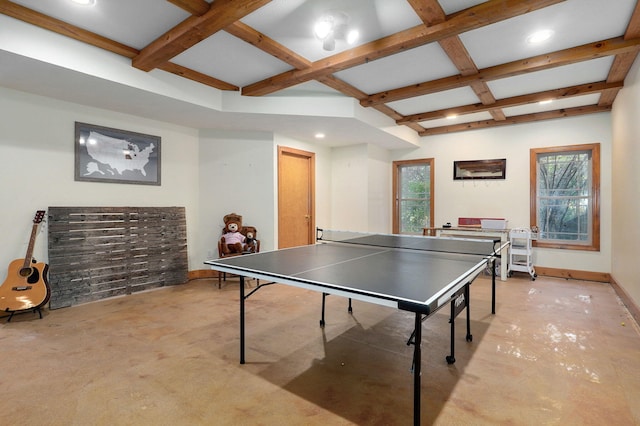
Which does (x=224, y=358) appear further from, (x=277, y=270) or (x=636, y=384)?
(x=636, y=384)

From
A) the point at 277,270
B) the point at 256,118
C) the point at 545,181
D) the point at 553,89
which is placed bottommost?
the point at 277,270

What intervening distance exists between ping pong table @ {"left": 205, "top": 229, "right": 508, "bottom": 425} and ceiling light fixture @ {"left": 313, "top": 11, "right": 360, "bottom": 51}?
1.80 metres

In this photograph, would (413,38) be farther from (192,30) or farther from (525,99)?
(525,99)

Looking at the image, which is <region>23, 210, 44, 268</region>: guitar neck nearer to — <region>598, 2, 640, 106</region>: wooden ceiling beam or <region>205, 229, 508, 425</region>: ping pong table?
<region>205, 229, 508, 425</region>: ping pong table

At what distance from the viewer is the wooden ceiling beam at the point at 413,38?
7.51ft

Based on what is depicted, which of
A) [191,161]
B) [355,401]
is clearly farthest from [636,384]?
[191,161]

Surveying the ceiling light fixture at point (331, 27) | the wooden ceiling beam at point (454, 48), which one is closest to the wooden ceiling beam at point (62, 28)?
the ceiling light fixture at point (331, 27)

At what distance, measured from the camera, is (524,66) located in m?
3.35

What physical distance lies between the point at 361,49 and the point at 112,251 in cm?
388

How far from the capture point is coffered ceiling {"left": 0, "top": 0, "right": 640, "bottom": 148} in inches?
95.9

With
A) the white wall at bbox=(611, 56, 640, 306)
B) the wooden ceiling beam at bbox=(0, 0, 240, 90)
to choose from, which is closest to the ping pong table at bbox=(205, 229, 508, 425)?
the white wall at bbox=(611, 56, 640, 306)

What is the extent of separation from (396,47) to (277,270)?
7.20ft

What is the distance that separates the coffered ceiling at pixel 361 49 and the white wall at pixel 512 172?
548mm

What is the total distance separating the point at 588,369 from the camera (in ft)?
7.60
